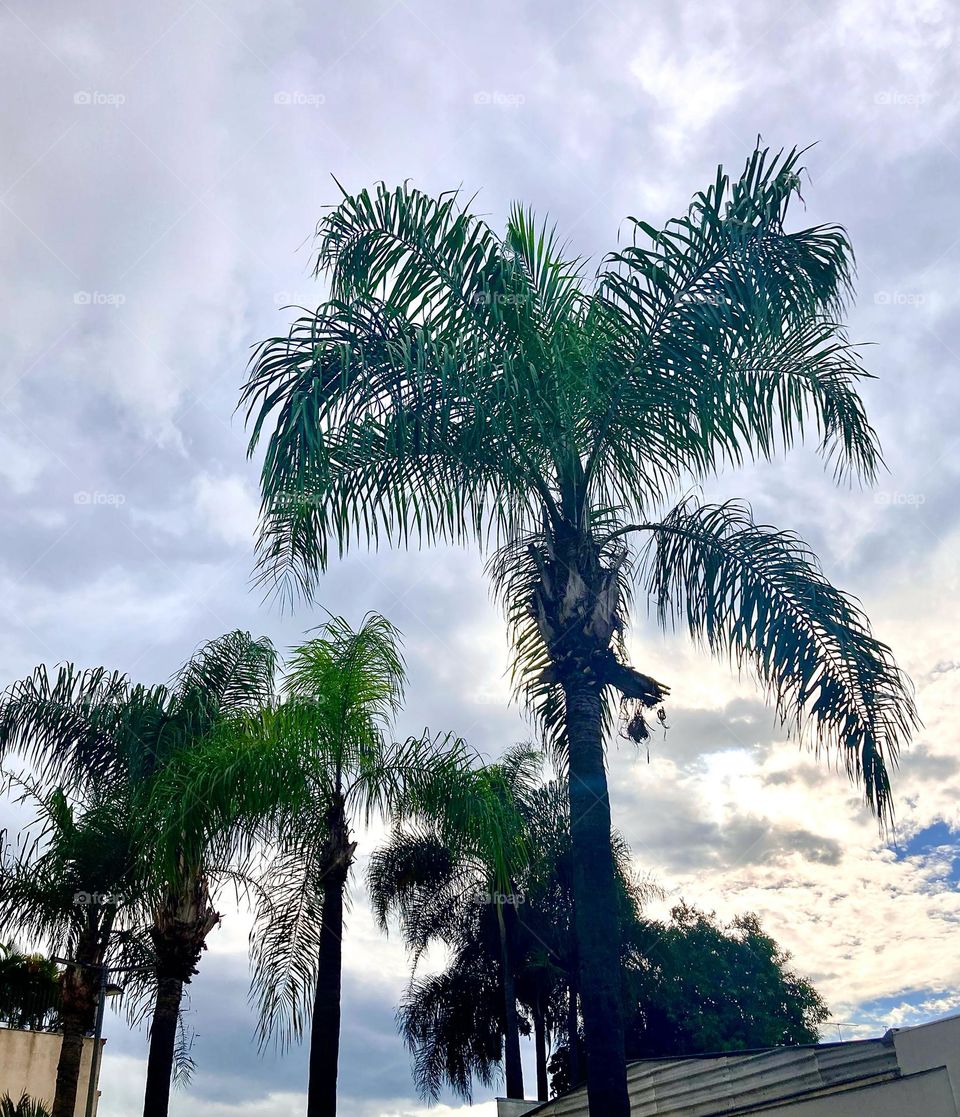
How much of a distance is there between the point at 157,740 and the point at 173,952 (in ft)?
11.1

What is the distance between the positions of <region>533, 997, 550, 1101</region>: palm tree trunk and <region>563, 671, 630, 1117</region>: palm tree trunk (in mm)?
Answer: 22673

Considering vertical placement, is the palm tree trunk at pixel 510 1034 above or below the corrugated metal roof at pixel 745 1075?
above

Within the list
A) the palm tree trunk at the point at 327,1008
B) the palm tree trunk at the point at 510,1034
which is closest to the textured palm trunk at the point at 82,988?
Answer: the palm tree trunk at the point at 327,1008

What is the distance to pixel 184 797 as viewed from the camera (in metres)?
11.8

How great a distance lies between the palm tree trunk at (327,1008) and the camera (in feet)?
37.5

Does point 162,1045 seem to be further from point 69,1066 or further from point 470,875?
point 470,875

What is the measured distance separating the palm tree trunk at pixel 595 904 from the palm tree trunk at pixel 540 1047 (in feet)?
74.4

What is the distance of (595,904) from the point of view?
845 centimetres

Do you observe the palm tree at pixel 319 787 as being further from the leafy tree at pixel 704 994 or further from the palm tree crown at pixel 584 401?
the leafy tree at pixel 704 994

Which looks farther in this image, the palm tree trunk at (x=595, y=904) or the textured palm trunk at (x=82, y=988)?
the textured palm trunk at (x=82, y=988)

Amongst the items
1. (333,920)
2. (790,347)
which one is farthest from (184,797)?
(790,347)

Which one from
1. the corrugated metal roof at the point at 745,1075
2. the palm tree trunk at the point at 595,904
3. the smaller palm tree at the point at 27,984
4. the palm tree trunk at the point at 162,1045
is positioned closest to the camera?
the palm tree trunk at the point at 595,904

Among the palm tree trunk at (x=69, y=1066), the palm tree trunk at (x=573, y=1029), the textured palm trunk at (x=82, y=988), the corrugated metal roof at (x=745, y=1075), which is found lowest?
the corrugated metal roof at (x=745, y=1075)

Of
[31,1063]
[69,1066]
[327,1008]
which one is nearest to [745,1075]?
[327,1008]
